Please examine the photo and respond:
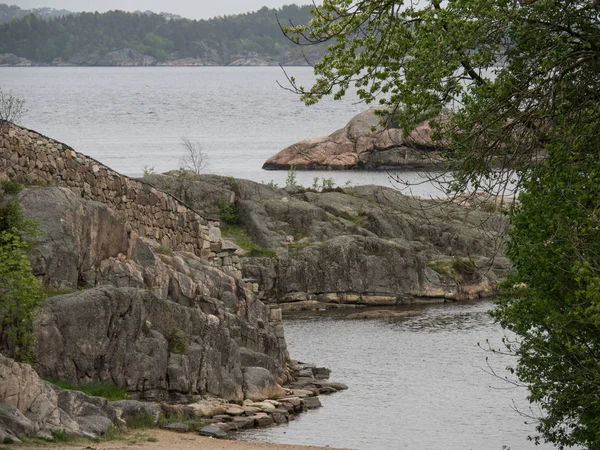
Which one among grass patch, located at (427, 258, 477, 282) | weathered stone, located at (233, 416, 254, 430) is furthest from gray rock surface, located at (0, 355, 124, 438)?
grass patch, located at (427, 258, 477, 282)

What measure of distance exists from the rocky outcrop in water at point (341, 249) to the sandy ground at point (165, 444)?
30.0 metres

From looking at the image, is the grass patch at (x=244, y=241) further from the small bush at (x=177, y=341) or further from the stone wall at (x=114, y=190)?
the small bush at (x=177, y=341)

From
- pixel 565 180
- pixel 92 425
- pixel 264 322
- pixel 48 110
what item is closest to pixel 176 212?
pixel 264 322

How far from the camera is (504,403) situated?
35500 mm

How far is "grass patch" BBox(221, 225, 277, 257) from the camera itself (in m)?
60.3

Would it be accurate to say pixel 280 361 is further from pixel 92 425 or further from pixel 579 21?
pixel 579 21

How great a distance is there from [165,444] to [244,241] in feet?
119

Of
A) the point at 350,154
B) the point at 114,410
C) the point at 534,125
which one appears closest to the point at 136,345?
the point at 114,410

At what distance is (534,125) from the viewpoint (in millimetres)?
21219

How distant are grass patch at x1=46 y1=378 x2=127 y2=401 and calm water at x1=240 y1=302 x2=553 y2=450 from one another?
10.4 feet

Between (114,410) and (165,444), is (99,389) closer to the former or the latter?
(114,410)

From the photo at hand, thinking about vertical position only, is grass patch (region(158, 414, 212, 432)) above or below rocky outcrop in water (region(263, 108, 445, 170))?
below

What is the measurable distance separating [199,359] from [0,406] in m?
9.76

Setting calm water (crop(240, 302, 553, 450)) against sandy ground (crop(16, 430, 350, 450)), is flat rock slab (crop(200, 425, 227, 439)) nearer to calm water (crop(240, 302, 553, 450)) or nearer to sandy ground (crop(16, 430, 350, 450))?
sandy ground (crop(16, 430, 350, 450))
